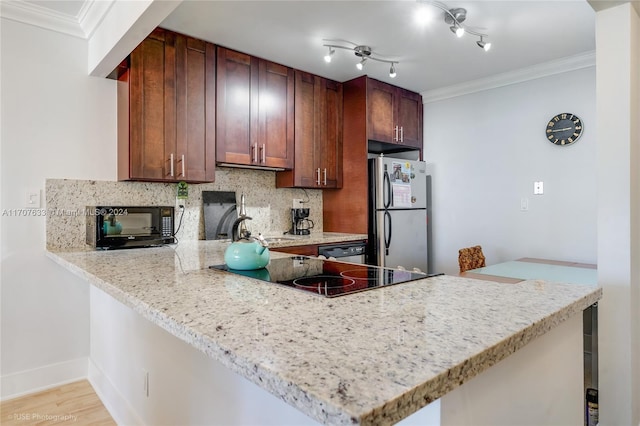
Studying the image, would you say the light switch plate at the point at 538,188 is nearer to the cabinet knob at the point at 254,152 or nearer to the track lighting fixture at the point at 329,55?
the track lighting fixture at the point at 329,55

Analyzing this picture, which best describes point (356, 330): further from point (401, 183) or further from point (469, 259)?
point (401, 183)

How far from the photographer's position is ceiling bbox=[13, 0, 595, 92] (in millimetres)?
2363

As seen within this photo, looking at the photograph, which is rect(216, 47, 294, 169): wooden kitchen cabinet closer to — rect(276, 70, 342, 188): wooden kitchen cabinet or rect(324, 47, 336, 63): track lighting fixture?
rect(276, 70, 342, 188): wooden kitchen cabinet

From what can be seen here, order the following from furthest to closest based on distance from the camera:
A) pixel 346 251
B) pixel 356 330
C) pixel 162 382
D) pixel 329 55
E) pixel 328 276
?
pixel 346 251 < pixel 329 55 < pixel 162 382 < pixel 328 276 < pixel 356 330

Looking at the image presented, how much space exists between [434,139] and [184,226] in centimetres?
272

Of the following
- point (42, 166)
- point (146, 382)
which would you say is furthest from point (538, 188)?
point (42, 166)

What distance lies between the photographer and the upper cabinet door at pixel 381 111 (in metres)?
3.63

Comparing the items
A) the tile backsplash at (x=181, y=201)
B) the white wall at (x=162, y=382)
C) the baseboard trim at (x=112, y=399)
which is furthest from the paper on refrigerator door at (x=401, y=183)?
the baseboard trim at (x=112, y=399)

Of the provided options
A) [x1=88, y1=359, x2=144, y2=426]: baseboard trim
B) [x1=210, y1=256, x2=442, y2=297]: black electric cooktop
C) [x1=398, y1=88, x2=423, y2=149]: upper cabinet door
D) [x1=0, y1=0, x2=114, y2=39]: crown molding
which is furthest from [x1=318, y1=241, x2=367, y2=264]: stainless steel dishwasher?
[x1=0, y1=0, x2=114, y2=39]: crown molding

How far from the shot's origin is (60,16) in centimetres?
245

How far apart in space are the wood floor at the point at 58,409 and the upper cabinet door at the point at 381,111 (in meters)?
2.94

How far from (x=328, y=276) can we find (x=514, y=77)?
3.09 metres

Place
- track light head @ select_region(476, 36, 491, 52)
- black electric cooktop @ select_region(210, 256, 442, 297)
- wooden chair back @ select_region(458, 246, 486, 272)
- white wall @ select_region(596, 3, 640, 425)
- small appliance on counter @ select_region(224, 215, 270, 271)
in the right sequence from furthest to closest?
1. wooden chair back @ select_region(458, 246, 486, 272)
2. track light head @ select_region(476, 36, 491, 52)
3. white wall @ select_region(596, 3, 640, 425)
4. small appliance on counter @ select_region(224, 215, 270, 271)
5. black electric cooktop @ select_region(210, 256, 442, 297)

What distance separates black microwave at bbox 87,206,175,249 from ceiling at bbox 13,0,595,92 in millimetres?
1264
